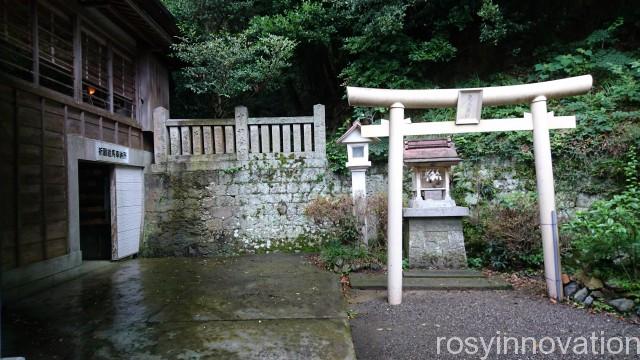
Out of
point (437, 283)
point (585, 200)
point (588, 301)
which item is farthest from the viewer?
point (585, 200)

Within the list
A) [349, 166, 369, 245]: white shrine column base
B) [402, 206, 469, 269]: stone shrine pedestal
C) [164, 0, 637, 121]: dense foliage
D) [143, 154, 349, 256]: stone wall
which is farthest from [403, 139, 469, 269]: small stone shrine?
[164, 0, 637, 121]: dense foliage

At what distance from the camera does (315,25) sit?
936 cm

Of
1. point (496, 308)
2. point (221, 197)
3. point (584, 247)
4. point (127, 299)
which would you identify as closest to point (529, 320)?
point (496, 308)

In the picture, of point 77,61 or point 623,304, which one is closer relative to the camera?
point 623,304

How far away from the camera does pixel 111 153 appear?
667 cm

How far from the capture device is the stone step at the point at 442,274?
5434 mm

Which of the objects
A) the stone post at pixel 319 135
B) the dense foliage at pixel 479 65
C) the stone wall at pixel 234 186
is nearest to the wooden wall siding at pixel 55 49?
the stone wall at pixel 234 186

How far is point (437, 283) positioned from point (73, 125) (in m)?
6.33

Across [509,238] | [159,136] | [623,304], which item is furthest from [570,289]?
[159,136]

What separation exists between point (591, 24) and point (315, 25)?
7.08 m

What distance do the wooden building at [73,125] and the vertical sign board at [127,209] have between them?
2 cm

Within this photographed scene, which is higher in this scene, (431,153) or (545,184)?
(431,153)

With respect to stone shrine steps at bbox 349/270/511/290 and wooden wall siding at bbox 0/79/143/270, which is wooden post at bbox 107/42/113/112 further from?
stone shrine steps at bbox 349/270/511/290

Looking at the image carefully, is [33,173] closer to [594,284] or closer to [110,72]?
[110,72]
